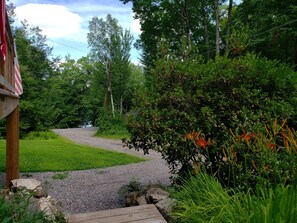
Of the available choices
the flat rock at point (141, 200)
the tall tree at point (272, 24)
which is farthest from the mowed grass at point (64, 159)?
the tall tree at point (272, 24)

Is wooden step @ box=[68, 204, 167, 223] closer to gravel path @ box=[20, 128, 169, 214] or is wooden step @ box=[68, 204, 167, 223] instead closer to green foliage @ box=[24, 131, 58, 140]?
gravel path @ box=[20, 128, 169, 214]

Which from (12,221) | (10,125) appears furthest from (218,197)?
(10,125)

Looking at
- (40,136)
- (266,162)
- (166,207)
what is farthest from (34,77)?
(266,162)

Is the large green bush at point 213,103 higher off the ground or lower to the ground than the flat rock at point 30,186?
higher

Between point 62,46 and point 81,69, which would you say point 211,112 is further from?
point 81,69

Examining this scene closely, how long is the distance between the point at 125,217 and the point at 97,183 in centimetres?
376

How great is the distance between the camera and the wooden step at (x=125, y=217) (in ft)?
9.37

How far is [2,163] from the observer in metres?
8.23

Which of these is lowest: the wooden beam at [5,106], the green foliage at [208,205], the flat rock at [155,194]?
the flat rock at [155,194]

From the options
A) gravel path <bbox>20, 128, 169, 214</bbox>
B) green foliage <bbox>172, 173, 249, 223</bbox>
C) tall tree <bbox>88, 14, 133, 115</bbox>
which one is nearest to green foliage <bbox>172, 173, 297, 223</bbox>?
green foliage <bbox>172, 173, 249, 223</bbox>

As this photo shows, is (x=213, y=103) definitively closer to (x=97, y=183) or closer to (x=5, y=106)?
(x=5, y=106)

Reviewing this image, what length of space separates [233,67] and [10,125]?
160 inches

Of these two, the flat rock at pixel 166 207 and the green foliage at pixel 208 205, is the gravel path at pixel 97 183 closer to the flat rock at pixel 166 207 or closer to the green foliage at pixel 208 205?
the flat rock at pixel 166 207

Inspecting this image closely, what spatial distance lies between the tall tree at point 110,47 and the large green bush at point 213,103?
54.7ft
